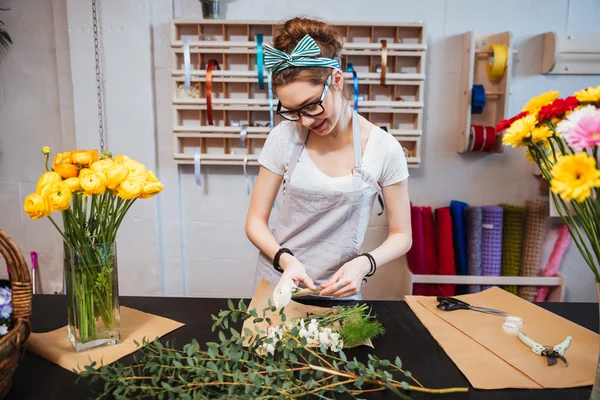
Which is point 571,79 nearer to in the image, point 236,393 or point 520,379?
point 520,379

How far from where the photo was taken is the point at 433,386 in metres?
0.96

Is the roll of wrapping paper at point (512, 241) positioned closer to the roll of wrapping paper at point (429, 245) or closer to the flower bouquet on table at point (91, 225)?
the roll of wrapping paper at point (429, 245)

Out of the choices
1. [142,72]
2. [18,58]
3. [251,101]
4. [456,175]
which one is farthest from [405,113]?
[18,58]

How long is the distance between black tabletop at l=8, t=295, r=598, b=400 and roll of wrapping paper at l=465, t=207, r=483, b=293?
115cm

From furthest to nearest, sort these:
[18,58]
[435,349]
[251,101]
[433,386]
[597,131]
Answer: [18,58], [251,101], [435,349], [433,386], [597,131]

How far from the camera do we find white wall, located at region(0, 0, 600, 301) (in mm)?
2639

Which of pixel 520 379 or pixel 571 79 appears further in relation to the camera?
pixel 571 79

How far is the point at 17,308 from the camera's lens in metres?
0.92

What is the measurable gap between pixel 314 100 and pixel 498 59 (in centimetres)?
159

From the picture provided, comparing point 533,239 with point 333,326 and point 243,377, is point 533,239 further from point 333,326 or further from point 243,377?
point 243,377

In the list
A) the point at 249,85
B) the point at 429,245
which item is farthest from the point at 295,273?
the point at 249,85

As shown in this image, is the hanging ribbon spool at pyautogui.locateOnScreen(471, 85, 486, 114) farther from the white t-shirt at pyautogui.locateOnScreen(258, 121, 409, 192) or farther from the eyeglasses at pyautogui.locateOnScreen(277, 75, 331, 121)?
the eyeglasses at pyautogui.locateOnScreen(277, 75, 331, 121)

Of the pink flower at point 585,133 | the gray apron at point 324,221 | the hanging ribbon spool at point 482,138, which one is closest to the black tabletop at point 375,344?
the gray apron at point 324,221

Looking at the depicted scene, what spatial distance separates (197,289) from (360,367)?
7.25 feet
